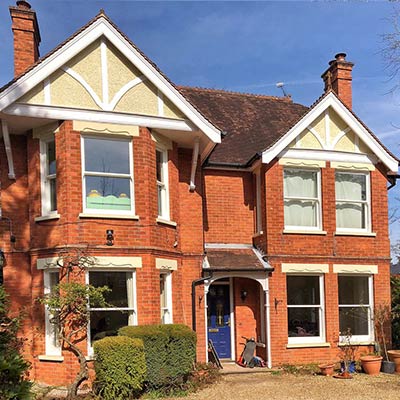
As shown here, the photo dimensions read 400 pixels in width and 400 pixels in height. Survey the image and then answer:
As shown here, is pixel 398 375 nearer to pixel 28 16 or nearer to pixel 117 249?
pixel 117 249

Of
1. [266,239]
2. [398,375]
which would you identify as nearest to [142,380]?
[266,239]

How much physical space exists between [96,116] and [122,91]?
0.89 metres

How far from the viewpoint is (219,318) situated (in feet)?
47.1

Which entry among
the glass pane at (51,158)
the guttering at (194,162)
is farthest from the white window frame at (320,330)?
the glass pane at (51,158)

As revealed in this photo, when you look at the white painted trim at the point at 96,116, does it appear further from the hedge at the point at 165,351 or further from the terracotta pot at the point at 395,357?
the terracotta pot at the point at 395,357

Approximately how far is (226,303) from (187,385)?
3.89 m

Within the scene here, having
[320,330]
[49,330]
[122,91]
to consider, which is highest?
[122,91]

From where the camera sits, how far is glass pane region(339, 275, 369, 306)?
14719 millimetres

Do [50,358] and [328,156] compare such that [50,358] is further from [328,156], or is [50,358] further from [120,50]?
[328,156]

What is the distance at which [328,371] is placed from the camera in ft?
41.5

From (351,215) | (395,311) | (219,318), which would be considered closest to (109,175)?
(219,318)

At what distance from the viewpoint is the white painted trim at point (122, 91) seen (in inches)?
451

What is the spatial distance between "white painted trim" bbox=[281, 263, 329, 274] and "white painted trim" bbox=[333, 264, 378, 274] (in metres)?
0.35

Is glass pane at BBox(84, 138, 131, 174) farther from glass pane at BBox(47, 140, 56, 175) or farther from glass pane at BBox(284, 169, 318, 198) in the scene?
glass pane at BBox(284, 169, 318, 198)
